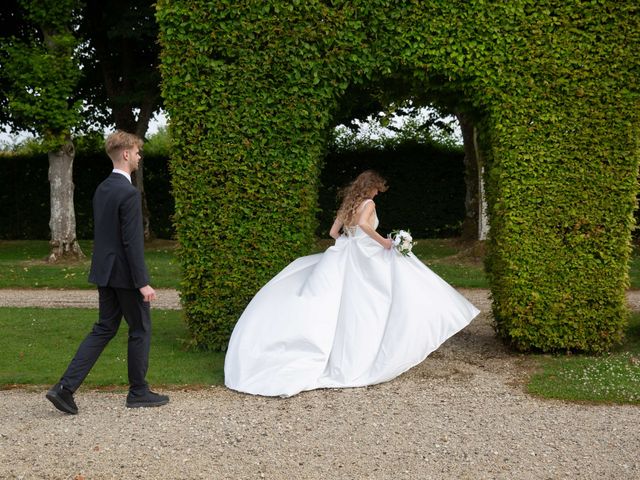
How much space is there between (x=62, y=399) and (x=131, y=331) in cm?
77

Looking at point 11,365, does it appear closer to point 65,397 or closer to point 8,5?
point 65,397

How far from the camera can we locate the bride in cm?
736

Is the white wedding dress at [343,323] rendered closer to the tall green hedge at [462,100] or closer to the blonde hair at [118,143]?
the tall green hedge at [462,100]

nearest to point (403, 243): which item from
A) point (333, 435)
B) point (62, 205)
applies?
point (333, 435)

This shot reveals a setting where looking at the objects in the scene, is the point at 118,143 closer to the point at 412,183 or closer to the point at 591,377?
the point at 591,377

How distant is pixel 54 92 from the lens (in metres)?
18.1

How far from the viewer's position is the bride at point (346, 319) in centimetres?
736

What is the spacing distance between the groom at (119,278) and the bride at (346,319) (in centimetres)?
111

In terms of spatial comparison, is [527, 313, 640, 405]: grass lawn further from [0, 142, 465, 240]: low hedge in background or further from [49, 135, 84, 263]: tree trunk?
[0, 142, 465, 240]: low hedge in background

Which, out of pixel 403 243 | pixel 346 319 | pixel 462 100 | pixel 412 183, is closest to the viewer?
pixel 346 319

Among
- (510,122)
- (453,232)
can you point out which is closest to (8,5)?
(453,232)

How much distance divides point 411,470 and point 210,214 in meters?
4.26

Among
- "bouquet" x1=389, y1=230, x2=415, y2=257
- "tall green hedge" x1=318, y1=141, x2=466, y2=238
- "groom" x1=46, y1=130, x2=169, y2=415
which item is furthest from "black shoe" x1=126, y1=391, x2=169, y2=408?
"tall green hedge" x1=318, y1=141, x2=466, y2=238

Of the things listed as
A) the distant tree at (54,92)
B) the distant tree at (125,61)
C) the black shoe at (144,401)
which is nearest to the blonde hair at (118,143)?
the black shoe at (144,401)
